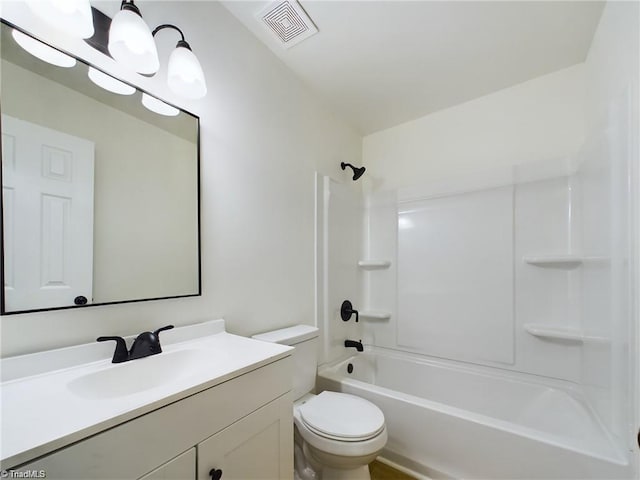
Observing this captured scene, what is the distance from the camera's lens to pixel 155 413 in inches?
25.1

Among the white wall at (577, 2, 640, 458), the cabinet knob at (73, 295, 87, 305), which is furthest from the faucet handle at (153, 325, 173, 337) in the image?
the white wall at (577, 2, 640, 458)

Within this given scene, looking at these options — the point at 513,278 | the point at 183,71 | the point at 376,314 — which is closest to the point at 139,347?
the point at 183,71

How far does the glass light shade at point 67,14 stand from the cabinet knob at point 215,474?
137 cm

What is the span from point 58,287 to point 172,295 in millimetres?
359

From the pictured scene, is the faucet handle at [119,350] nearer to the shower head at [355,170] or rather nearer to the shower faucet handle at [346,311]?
the shower faucet handle at [346,311]

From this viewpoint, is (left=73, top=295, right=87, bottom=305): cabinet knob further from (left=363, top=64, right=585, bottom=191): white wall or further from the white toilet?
(left=363, top=64, right=585, bottom=191): white wall

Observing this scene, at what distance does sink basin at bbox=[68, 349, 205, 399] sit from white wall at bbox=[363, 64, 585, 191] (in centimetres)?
211

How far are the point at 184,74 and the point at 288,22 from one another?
725 millimetres

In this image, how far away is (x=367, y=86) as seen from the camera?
197cm

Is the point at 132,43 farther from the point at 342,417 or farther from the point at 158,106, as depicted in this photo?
the point at 342,417

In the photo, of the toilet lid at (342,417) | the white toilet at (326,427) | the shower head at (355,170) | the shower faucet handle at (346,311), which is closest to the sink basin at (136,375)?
the white toilet at (326,427)

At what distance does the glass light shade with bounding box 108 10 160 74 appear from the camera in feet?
2.94

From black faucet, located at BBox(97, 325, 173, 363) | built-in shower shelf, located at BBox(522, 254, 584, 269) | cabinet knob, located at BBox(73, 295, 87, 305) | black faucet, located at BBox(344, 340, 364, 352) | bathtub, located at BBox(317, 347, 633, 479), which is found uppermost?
built-in shower shelf, located at BBox(522, 254, 584, 269)

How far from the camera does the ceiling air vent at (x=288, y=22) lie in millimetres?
1354
